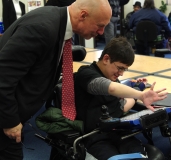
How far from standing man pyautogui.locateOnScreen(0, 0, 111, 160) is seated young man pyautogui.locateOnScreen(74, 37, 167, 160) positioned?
23cm

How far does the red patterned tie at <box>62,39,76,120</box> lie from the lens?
154 centimetres

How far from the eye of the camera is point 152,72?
2.59 m

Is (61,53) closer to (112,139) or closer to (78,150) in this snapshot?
(78,150)

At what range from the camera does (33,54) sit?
1280 millimetres

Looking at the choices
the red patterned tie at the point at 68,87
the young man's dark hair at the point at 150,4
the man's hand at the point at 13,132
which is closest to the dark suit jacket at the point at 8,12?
the red patterned tie at the point at 68,87

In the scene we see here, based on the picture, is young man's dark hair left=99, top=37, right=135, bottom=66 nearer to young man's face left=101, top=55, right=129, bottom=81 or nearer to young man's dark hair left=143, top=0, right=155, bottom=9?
young man's face left=101, top=55, right=129, bottom=81

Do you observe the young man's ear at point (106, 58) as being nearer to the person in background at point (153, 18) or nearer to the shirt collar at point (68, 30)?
the shirt collar at point (68, 30)

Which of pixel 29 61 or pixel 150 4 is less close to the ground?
pixel 29 61

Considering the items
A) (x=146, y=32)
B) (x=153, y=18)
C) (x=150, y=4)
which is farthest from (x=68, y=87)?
(x=150, y=4)

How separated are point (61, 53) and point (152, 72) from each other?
1.31 metres

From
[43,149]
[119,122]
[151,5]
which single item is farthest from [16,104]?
[151,5]

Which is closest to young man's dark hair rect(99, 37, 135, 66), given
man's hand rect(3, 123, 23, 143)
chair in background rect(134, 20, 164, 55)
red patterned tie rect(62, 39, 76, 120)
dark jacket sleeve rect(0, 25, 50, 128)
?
red patterned tie rect(62, 39, 76, 120)

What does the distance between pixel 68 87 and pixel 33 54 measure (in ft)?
1.28

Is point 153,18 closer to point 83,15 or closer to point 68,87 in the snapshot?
point 68,87
